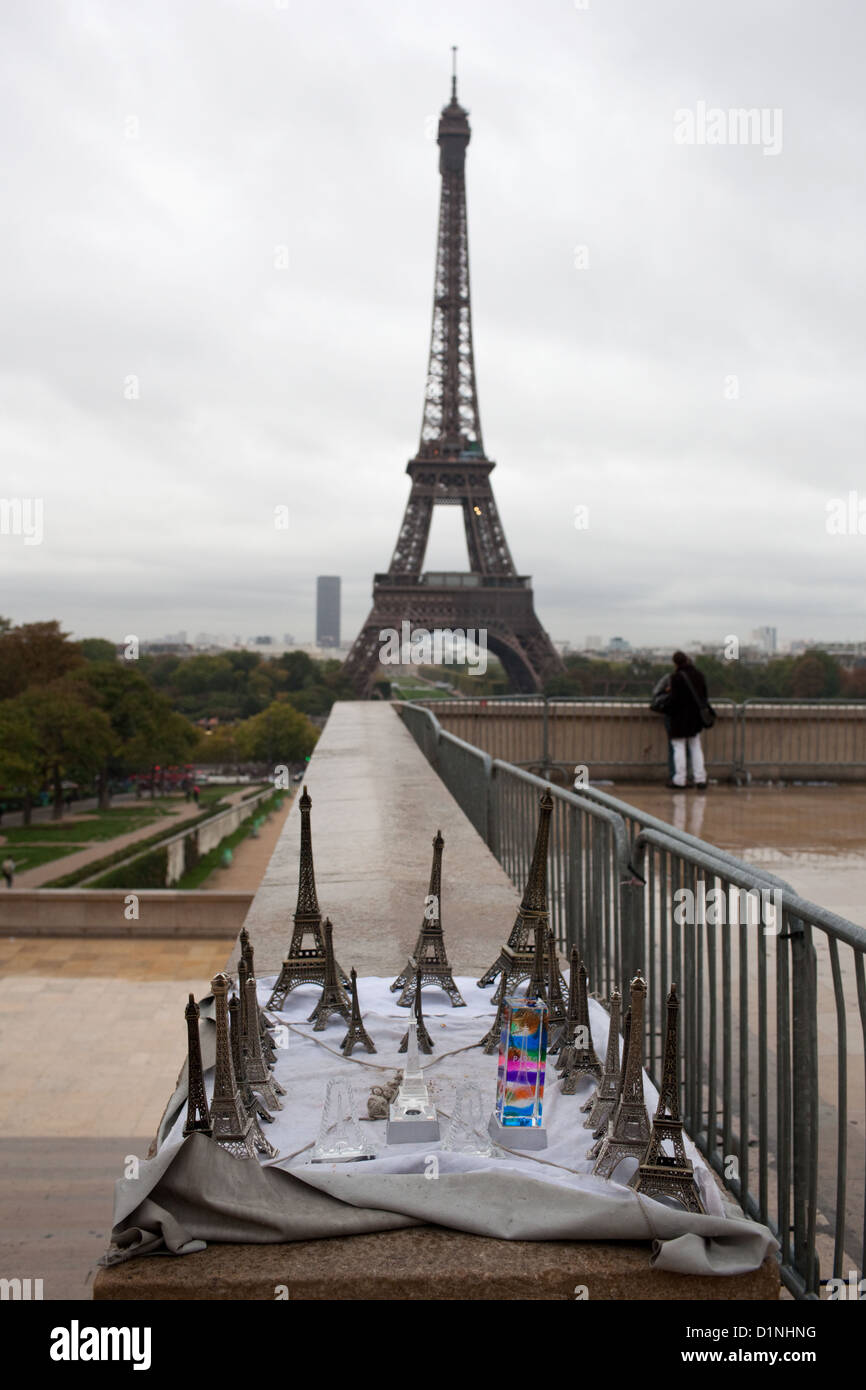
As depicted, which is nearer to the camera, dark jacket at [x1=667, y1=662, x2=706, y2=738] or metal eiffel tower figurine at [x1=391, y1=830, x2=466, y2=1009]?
metal eiffel tower figurine at [x1=391, y1=830, x2=466, y2=1009]

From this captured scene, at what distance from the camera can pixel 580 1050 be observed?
273cm

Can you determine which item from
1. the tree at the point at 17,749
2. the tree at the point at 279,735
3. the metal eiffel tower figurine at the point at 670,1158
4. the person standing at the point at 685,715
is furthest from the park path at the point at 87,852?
the metal eiffel tower figurine at the point at 670,1158

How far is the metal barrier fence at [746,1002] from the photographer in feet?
7.84

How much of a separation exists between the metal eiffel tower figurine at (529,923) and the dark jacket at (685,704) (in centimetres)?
860

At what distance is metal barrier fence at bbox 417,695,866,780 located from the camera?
43.6ft

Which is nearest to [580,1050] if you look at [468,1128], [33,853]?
[468,1128]

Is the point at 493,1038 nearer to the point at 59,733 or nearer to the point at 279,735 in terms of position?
the point at 59,733

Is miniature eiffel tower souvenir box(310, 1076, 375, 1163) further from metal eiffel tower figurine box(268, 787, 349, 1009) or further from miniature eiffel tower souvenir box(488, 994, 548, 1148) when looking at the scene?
metal eiffel tower figurine box(268, 787, 349, 1009)

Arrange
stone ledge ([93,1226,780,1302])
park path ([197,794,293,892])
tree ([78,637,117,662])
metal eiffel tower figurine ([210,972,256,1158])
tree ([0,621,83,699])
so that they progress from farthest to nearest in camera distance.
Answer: tree ([78,637,117,662]) < tree ([0,621,83,699]) < park path ([197,794,293,892]) < metal eiffel tower figurine ([210,972,256,1158]) < stone ledge ([93,1226,780,1302])

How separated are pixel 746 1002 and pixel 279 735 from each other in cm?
7618

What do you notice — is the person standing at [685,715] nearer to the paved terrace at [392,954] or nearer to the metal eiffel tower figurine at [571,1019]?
the paved terrace at [392,954]

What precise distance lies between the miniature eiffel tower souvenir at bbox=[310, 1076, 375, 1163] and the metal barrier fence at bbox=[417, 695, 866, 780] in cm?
1075

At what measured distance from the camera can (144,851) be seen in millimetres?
37469

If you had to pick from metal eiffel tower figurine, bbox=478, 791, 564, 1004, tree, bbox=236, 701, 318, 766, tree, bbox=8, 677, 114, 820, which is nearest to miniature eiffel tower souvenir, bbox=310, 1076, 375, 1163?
metal eiffel tower figurine, bbox=478, 791, 564, 1004
